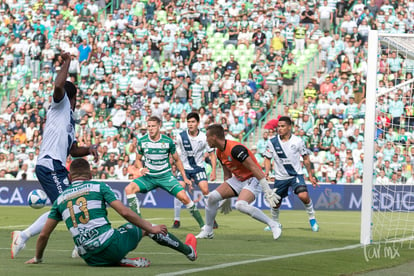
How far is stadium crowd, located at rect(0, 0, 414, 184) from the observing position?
3006 cm

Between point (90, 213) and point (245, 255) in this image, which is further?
point (245, 255)

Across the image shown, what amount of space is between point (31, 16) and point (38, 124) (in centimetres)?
822

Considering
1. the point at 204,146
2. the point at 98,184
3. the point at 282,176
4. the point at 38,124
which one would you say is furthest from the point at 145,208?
the point at 98,184

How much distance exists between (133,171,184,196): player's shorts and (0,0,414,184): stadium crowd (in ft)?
37.5

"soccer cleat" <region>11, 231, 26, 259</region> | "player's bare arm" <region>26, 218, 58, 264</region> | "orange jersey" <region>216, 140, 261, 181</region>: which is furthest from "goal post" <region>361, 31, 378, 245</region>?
"player's bare arm" <region>26, 218, 58, 264</region>

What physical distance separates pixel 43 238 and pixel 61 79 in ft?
6.51

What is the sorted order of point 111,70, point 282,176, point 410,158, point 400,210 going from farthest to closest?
1. point 111,70
2. point 410,158
3. point 400,210
4. point 282,176

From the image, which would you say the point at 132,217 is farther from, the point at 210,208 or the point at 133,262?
the point at 210,208

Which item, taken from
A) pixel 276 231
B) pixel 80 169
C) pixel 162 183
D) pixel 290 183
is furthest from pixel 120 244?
pixel 290 183

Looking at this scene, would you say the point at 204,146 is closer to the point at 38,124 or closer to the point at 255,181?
the point at 255,181

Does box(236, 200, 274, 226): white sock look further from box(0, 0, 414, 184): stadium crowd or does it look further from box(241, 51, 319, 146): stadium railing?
box(241, 51, 319, 146): stadium railing

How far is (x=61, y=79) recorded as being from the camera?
11180 millimetres

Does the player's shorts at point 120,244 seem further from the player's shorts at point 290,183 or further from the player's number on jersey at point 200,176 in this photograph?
the player's number on jersey at point 200,176

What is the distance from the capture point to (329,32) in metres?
34.2
